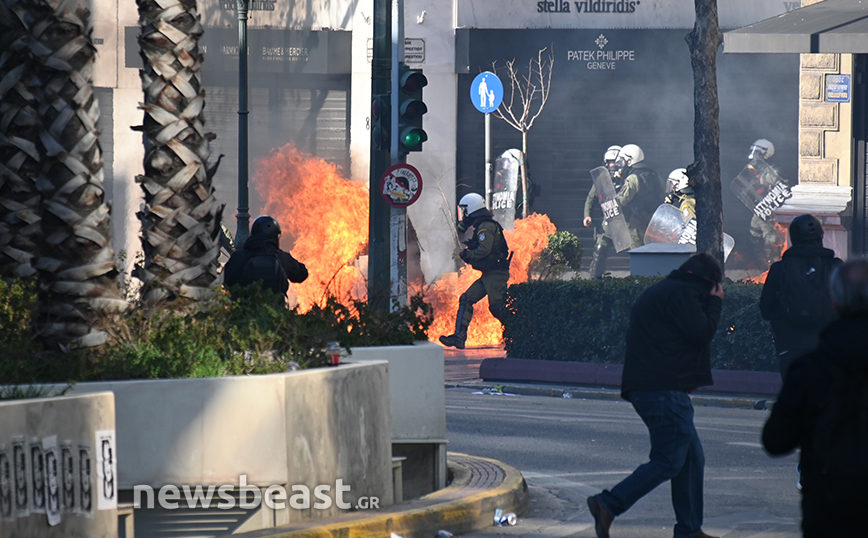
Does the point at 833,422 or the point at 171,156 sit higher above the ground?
the point at 171,156

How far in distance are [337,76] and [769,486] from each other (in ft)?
56.7

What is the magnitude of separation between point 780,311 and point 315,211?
1541 centimetres

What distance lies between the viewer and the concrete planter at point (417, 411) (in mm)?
7508

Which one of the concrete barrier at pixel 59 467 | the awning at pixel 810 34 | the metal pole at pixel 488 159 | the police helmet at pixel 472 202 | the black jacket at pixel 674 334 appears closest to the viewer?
the concrete barrier at pixel 59 467

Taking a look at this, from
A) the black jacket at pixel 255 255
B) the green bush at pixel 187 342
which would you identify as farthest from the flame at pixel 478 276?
the green bush at pixel 187 342

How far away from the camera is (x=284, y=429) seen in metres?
5.93

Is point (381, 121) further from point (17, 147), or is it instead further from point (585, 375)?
point (17, 147)

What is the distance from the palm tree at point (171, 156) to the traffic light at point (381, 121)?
212 inches

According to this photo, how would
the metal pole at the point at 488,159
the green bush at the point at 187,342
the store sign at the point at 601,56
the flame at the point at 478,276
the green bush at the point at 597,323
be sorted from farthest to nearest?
1. the store sign at the point at 601,56
2. the metal pole at the point at 488,159
3. the flame at the point at 478,276
4. the green bush at the point at 597,323
5. the green bush at the point at 187,342

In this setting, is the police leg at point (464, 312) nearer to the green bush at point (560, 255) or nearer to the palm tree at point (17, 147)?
the green bush at point (560, 255)

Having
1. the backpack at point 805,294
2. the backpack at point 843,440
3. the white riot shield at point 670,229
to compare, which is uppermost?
the white riot shield at point 670,229

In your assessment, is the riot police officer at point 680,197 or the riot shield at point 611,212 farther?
the riot shield at point 611,212

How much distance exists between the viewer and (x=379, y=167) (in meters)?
13.2

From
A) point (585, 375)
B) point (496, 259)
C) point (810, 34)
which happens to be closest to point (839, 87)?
point (810, 34)
